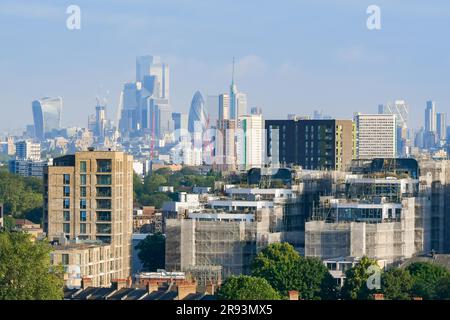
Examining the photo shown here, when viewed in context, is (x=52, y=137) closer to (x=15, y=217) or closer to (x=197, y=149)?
(x=197, y=149)

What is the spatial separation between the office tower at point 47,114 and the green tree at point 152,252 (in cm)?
2925

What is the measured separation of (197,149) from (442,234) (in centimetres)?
9160

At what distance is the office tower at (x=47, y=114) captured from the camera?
8244cm

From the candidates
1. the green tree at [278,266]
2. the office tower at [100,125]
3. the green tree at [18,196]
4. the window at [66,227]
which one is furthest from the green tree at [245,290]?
the office tower at [100,125]

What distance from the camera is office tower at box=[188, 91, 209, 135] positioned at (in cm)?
12442

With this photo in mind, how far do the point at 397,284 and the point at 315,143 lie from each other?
4855cm

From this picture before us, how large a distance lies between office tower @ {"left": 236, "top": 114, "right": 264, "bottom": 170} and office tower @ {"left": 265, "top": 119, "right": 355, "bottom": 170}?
27.3 meters

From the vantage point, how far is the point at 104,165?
4694cm

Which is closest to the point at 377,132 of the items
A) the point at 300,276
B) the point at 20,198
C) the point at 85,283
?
the point at 20,198

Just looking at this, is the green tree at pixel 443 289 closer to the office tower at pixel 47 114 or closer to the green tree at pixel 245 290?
the green tree at pixel 245 290

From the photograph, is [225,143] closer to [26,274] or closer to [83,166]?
[83,166]

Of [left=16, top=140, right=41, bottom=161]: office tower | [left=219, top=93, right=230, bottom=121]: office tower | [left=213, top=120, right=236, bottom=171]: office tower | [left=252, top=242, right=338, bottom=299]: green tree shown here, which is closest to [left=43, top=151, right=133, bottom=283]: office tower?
[left=252, top=242, right=338, bottom=299]: green tree

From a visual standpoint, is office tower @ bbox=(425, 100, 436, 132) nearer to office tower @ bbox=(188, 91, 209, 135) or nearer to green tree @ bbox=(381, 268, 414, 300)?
office tower @ bbox=(188, 91, 209, 135)
